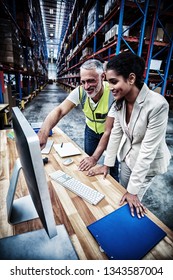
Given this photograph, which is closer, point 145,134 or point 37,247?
point 37,247

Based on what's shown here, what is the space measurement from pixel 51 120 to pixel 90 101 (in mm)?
471

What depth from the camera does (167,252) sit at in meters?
0.66

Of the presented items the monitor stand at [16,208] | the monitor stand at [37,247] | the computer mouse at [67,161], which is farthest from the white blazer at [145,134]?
the monitor stand at [16,208]

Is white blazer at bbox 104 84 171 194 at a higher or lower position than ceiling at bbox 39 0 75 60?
lower

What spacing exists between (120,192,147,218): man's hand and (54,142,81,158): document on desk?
652 millimetres

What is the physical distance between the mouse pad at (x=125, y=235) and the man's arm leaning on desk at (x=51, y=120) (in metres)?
0.80

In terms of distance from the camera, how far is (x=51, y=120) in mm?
1439

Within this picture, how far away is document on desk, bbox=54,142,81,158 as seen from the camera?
1.43 m

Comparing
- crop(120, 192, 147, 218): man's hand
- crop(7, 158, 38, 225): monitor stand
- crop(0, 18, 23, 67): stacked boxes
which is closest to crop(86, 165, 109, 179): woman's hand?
crop(120, 192, 147, 218): man's hand

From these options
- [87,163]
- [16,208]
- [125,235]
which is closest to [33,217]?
[16,208]

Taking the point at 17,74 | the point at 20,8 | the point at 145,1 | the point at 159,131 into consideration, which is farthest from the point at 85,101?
the point at 20,8

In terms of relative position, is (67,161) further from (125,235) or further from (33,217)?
(125,235)

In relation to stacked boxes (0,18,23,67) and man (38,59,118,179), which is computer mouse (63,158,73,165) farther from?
stacked boxes (0,18,23,67)
